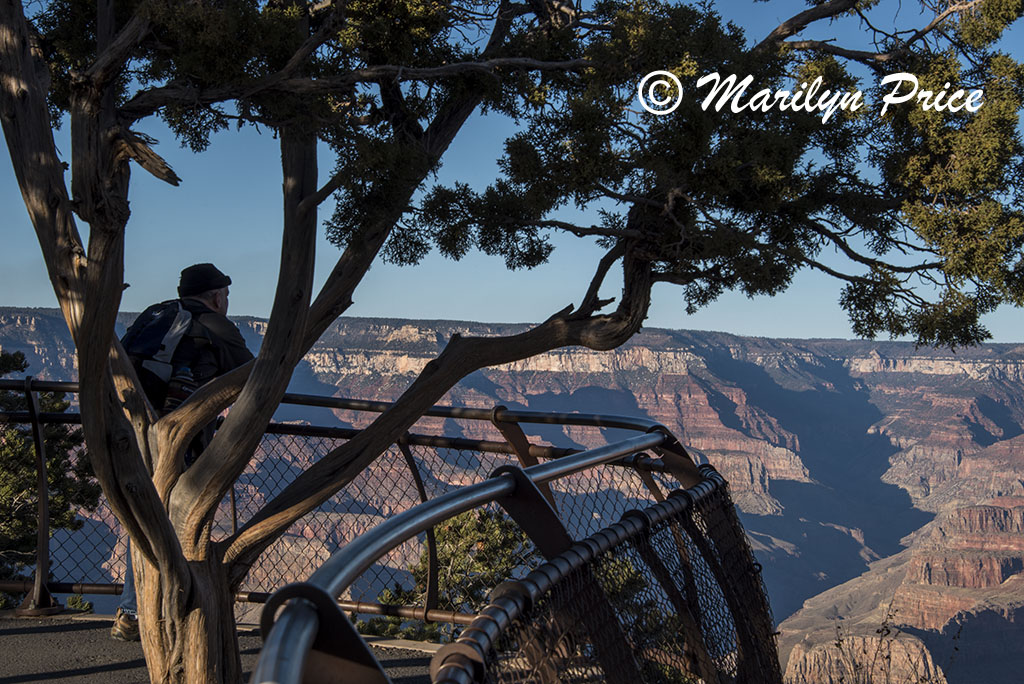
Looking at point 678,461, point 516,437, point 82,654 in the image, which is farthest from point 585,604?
point 82,654

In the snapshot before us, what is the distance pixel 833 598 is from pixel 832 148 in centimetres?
14363

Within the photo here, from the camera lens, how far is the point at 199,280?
13.9 feet

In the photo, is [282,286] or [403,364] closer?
[282,286]

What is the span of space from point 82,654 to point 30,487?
5.62 m

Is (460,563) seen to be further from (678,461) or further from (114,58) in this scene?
(678,461)

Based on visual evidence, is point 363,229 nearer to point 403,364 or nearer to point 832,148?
point 832,148

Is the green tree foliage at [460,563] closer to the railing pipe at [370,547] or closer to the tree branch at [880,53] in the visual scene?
the tree branch at [880,53]

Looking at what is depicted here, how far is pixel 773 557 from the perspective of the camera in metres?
149

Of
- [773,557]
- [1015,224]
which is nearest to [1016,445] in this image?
[773,557]

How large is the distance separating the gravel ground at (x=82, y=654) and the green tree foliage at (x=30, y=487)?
10.6 ft

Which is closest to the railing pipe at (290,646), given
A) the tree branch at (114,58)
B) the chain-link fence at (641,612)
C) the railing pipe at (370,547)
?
the railing pipe at (370,547)

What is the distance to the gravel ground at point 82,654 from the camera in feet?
12.7

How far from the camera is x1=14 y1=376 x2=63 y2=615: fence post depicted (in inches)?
173

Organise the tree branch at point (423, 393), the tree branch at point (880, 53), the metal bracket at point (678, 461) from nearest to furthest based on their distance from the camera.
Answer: the metal bracket at point (678, 461), the tree branch at point (423, 393), the tree branch at point (880, 53)
